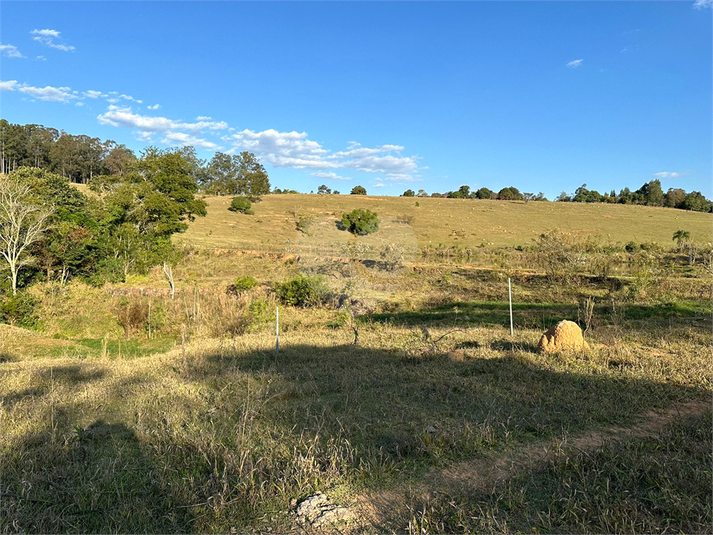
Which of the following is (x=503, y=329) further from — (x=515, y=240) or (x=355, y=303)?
(x=515, y=240)

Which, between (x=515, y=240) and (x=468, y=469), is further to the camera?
(x=515, y=240)

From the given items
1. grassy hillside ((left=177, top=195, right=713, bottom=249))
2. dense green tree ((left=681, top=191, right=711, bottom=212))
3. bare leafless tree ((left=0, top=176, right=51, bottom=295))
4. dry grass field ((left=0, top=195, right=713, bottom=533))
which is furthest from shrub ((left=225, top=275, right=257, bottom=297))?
dense green tree ((left=681, top=191, right=711, bottom=212))

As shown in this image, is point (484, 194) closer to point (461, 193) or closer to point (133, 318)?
point (461, 193)

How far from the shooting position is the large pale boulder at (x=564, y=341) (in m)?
7.28

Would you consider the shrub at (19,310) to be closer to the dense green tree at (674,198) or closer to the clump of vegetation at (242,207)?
the clump of vegetation at (242,207)

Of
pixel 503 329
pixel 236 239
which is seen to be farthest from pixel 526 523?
pixel 236 239

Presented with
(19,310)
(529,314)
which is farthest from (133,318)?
(529,314)

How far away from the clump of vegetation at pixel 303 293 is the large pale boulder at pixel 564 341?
924 cm

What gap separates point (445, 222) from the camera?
44875 mm

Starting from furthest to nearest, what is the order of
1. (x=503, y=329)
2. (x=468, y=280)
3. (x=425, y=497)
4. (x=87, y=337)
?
(x=468, y=280), (x=87, y=337), (x=503, y=329), (x=425, y=497)

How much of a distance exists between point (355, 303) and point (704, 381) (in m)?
10.9

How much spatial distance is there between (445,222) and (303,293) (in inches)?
1266

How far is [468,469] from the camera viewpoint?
3508 millimetres

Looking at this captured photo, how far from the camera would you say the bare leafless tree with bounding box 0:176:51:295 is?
1506cm
